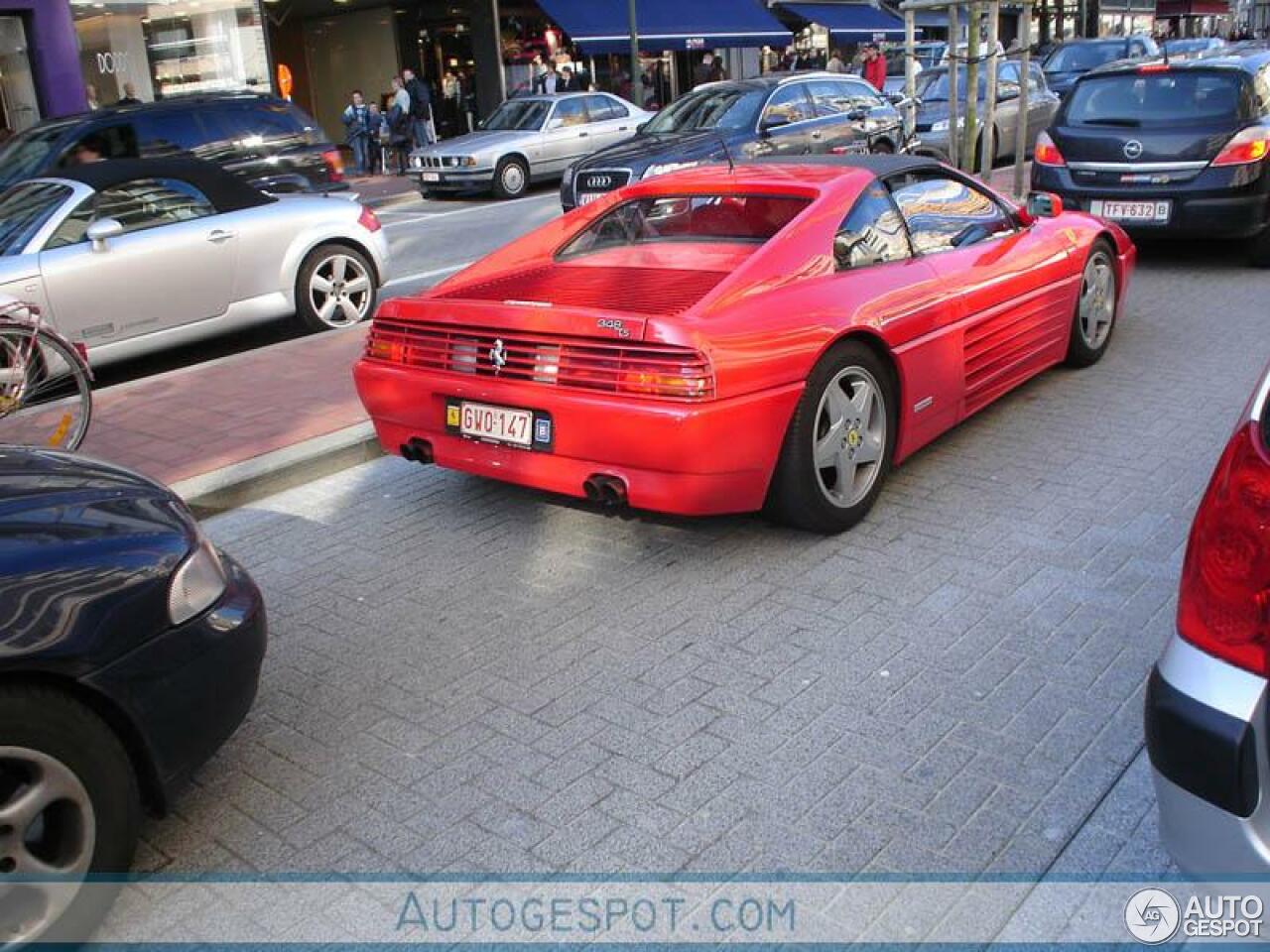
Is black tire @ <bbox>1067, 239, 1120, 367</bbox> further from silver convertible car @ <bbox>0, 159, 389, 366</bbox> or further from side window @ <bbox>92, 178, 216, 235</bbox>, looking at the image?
side window @ <bbox>92, 178, 216, 235</bbox>

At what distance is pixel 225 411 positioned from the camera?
673 centimetres

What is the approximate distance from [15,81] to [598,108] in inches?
352

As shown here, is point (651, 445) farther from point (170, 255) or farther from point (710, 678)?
point (170, 255)

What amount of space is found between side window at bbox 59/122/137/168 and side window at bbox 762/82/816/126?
6.88 metres

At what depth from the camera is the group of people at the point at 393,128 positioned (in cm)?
2241

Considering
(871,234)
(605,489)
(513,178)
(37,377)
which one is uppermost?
(871,234)

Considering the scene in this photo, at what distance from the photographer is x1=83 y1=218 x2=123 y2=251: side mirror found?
24.7ft

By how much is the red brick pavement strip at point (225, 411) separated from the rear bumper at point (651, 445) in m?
1.75

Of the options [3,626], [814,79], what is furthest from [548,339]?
[814,79]

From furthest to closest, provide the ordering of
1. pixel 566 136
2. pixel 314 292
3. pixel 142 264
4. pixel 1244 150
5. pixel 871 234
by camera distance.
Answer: pixel 566 136
pixel 1244 150
pixel 314 292
pixel 142 264
pixel 871 234

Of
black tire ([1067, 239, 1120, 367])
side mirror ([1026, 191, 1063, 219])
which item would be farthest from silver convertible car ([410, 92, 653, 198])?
side mirror ([1026, 191, 1063, 219])

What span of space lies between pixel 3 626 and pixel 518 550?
250 cm

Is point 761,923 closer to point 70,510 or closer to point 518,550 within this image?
point 70,510

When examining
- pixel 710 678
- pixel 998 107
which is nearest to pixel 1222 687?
pixel 710 678
